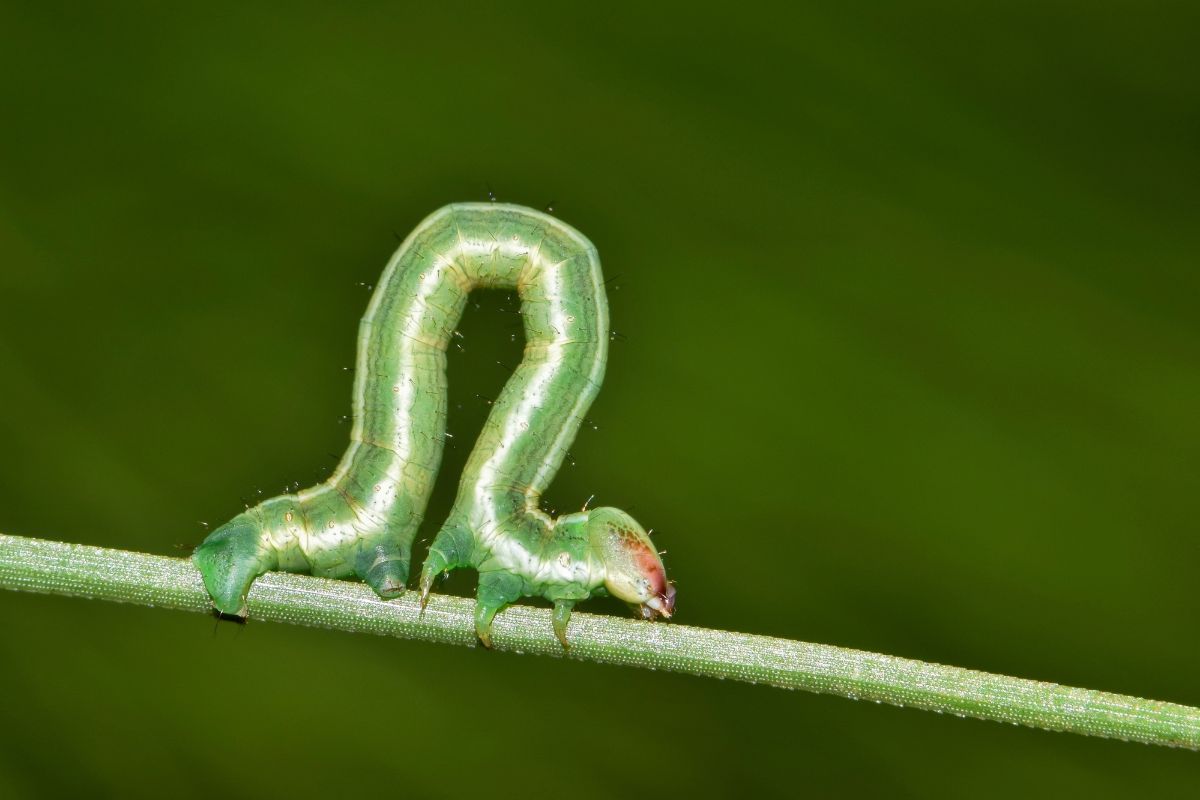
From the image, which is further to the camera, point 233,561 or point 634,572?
point 634,572

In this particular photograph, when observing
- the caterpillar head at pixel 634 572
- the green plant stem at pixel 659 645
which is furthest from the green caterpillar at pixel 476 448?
the green plant stem at pixel 659 645

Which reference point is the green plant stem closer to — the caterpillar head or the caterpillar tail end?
the caterpillar tail end

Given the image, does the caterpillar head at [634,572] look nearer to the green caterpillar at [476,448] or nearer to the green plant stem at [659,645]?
the green caterpillar at [476,448]

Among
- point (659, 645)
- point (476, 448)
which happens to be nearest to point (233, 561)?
point (476, 448)

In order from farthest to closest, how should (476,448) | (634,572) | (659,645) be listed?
1. (476,448)
2. (634,572)
3. (659,645)

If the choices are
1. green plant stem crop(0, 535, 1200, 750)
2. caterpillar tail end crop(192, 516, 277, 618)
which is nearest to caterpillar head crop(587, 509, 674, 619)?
green plant stem crop(0, 535, 1200, 750)

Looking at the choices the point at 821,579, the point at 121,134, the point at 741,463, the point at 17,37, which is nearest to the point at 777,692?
the point at 821,579

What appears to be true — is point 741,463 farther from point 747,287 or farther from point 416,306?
point 416,306

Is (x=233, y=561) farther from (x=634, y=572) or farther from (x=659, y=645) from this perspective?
(x=659, y=645)
